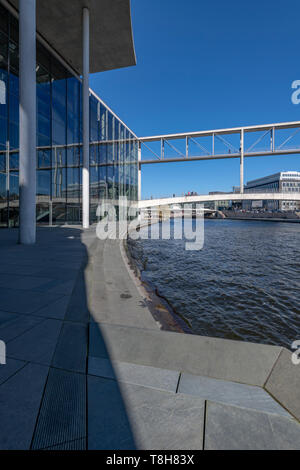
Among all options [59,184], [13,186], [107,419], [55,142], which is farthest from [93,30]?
[107,419]

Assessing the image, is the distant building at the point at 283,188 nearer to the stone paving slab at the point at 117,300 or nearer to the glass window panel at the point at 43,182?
the glass window panel at the point at 43,182

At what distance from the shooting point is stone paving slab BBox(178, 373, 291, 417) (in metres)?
1.95

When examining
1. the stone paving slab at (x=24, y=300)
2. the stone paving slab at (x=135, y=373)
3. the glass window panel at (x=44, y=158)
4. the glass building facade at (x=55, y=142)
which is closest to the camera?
the stone paving slab at (x=135, y=373)

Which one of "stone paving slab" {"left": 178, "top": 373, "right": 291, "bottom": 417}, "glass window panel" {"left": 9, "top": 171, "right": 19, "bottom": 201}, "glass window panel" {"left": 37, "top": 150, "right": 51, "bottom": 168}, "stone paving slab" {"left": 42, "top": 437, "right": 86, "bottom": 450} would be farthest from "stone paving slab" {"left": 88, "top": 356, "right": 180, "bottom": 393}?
"glass window panel" {"left": 37, "top": 150, "right": 51, "bottom": 168}

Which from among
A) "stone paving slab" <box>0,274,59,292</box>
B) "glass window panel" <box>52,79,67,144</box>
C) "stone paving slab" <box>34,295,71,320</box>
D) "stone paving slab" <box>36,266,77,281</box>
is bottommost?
"stone paving slab" <box>34,295,71,320</box>

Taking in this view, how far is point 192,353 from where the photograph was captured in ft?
8.90

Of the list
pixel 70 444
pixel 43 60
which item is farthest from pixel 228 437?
pixel 43 60

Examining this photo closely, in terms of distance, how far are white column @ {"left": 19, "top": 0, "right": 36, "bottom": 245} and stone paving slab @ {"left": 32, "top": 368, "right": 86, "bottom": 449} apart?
32.3 feet

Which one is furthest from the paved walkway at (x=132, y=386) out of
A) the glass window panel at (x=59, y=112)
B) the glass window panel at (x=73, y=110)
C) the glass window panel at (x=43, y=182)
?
the glass window panel at (x=73, y=110)

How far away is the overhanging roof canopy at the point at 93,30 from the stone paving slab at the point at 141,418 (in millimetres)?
23639

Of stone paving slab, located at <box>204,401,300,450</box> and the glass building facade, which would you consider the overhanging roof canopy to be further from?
stone paving slab, located at <box>204,401,300,450</box>

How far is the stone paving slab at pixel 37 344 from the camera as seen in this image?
2.54 m

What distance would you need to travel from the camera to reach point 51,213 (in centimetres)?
2084

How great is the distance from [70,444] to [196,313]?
12.5 feet
